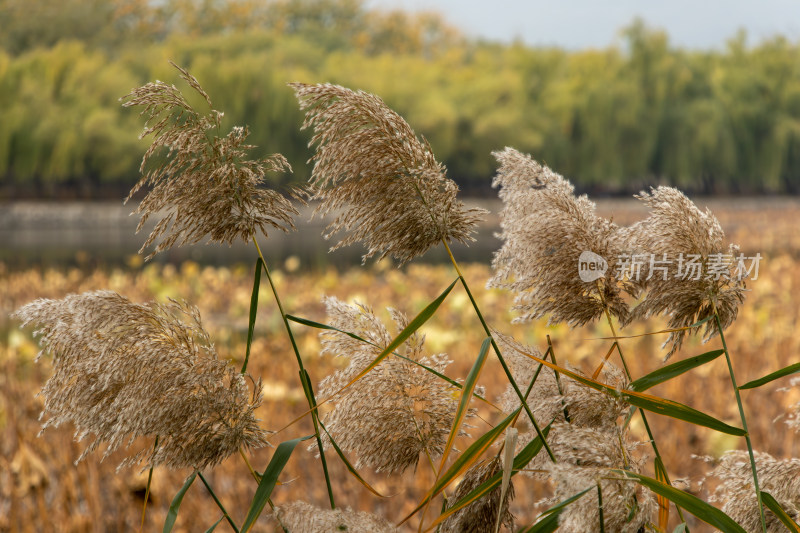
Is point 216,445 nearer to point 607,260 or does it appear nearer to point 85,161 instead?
point 607,260

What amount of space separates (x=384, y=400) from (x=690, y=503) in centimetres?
31

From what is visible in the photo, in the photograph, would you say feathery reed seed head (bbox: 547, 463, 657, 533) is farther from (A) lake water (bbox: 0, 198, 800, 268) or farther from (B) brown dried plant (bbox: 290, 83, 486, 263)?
(A) lake water (bbox: 0, 198, 800, 268)

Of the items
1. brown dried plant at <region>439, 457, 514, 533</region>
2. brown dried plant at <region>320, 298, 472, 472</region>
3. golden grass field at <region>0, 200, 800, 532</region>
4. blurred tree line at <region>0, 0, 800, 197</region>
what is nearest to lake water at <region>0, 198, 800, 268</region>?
golden grass field at <region>0, 200, 800, 532</region>

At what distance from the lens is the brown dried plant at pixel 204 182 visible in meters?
0.81

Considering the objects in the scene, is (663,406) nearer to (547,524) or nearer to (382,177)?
(547,524)

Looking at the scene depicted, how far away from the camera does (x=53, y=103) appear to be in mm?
39625

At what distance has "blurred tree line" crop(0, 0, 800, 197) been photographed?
3669 centimetres

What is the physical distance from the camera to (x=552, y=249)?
884 mm

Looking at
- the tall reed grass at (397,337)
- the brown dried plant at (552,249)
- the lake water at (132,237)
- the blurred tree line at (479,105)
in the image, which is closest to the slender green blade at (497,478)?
the tall reed grass at (397,337)

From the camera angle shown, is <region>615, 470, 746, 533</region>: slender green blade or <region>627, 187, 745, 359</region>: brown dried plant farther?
<region>627, 187, 745, 359</region>: brown dried plant

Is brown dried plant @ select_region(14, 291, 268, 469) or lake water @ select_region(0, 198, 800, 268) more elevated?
brown dried plant @ select_region(14, 291, 268, 469)

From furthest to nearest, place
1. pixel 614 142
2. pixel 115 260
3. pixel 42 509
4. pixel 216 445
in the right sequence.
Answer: pixel 614 142 → pixel 115 260 → pixel 42 509 → pixel 216 445

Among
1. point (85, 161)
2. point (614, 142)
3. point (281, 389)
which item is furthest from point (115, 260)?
point (614, 142)

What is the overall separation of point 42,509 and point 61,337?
1513mm
